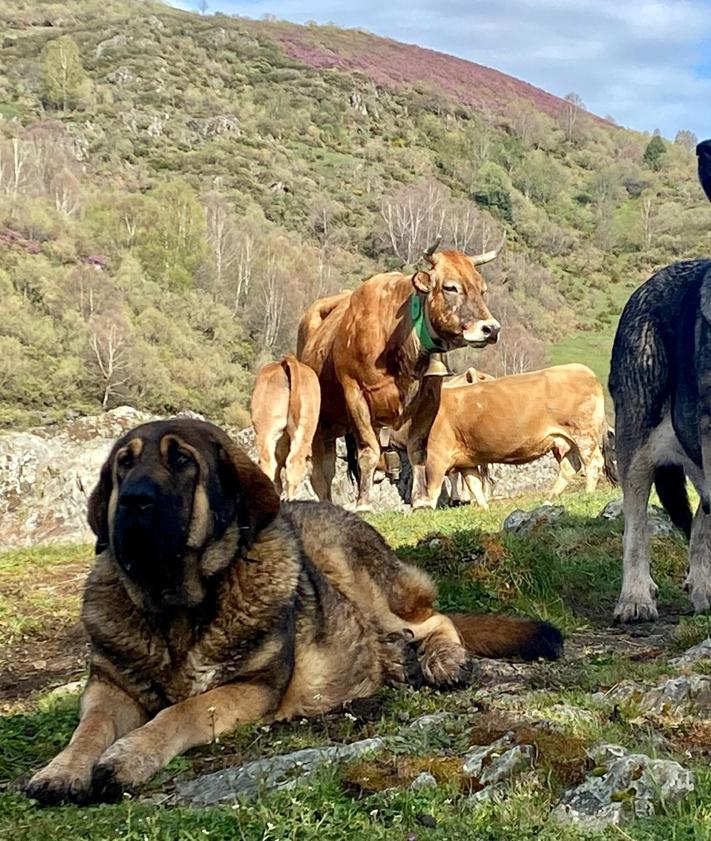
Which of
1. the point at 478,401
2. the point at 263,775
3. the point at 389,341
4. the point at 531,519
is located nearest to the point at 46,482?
the point at 478,401

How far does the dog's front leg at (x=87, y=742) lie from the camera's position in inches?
147

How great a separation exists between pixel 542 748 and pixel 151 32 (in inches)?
3987

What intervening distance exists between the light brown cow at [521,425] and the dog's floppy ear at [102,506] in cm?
1506

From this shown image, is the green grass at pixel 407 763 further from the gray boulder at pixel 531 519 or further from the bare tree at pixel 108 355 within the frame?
the bare tree at pixel 108 355

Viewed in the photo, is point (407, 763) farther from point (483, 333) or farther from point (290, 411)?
point (290, 411)

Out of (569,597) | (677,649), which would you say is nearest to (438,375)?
(569,597)

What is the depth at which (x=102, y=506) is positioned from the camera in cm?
482

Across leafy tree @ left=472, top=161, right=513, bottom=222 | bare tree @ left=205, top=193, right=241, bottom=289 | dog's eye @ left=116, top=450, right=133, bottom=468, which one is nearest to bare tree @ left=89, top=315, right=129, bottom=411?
bare tree @ left=205, top=193, right=241, bottom=289

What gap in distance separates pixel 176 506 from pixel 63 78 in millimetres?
81432

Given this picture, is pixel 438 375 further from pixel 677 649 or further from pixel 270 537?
pixel 270 537

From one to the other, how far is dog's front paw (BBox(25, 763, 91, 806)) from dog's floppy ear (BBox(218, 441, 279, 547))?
1.39 m

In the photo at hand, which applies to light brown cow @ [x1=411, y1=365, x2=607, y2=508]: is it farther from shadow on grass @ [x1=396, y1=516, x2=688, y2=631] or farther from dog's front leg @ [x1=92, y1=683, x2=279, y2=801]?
dog's front leg @ [x1=92, y1=683, x2=279, y2=801]

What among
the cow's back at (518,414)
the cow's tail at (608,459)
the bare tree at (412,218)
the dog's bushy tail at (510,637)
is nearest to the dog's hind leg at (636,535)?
the dog's bushy tail at (510,637)

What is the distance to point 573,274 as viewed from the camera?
82125 mm
